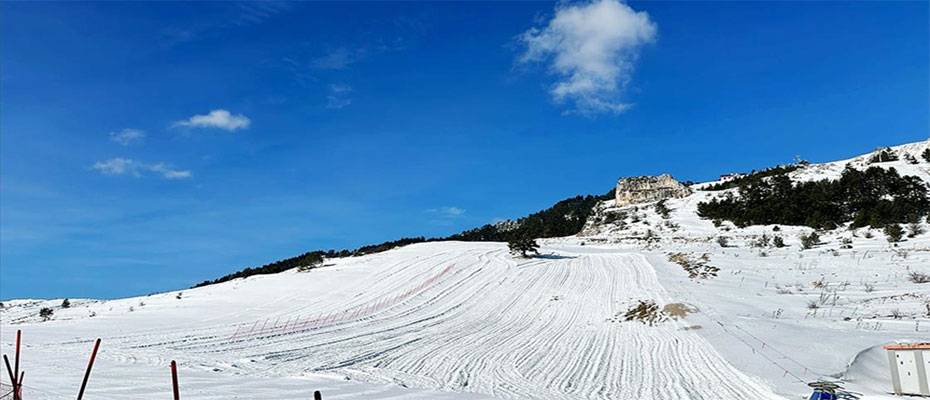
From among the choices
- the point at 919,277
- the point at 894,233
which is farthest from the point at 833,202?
the point at 919,277

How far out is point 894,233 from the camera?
28.9m

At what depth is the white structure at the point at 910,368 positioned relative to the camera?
340 inches

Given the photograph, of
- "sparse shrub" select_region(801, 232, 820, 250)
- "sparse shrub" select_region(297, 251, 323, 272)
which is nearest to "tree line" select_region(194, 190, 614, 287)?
"sparse shrub" select_region(297, 251, 323, 272)

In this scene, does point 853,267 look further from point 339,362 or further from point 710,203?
point 710,203

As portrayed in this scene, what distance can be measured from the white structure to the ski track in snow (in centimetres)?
181

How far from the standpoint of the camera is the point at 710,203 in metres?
51.9

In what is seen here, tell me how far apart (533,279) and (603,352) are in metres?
12.6

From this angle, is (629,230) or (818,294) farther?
(629,230)

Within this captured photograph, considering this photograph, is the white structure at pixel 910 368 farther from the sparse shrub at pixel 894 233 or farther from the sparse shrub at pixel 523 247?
the sparse shrub at pixel 523 247

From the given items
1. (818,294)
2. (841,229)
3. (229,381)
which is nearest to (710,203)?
(841,229)

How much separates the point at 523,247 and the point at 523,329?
1578 cm

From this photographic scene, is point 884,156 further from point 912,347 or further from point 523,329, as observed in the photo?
point 912,347

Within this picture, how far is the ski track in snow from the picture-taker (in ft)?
36.2

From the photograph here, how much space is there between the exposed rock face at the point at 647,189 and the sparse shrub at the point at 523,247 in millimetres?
38548
